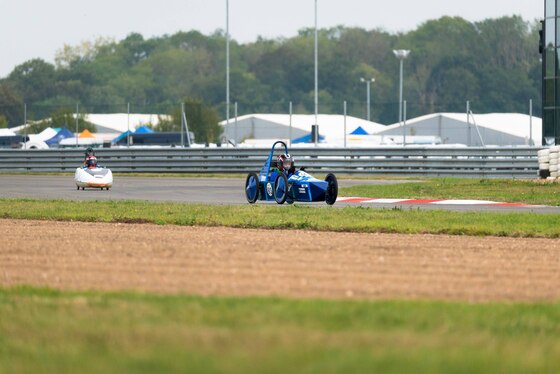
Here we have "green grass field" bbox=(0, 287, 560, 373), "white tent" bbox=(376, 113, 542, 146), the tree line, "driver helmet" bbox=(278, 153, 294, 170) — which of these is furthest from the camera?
the tree line

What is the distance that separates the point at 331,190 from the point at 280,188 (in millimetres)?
998

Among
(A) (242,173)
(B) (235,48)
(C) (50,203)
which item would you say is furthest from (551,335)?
(B) (235,48)

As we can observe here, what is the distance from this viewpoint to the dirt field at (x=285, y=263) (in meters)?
10.6

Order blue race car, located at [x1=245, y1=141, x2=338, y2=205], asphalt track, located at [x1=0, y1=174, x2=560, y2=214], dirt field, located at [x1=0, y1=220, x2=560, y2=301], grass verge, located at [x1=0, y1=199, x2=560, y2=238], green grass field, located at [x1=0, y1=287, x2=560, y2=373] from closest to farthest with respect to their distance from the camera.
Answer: green grass field, located at [x1=0, y1=287, x2=560, y2=373] < dirt field, located at [x1=0, y1=220, x2=560, y2=301] < grass verge, located at [x1=0, y1=199, x2=560, y2=238] < asphalt track, located at [x1=0, y1=174, x2=560, y2=214] < blue race car, located at [x1=245, y1=141, x2=338, y2=205]

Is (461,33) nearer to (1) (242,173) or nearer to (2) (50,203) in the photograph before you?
(1) (242,173)

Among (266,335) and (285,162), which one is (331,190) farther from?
(266,335)

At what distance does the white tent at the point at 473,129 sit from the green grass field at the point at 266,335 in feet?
193

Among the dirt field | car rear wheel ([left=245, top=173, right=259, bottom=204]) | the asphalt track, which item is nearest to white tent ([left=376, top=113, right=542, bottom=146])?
the asphalt track

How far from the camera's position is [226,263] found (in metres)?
12.4

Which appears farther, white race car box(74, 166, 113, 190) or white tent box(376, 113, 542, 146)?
white tent box(376, 113, 542, 146)

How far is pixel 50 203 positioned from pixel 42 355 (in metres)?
16.1

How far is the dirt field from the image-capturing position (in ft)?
34.7

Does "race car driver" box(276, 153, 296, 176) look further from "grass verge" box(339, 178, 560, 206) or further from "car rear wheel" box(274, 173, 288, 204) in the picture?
"grass verge" box(339, 178, 560, 206)

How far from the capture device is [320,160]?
41.8m
